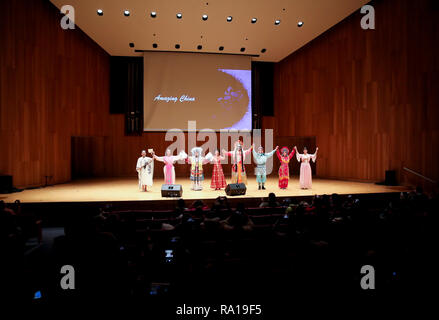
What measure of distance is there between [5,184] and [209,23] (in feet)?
23.2

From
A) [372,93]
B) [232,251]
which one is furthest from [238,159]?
[232,251]

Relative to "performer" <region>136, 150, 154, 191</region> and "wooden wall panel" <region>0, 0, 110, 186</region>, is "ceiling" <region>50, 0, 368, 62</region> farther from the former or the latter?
"performer" <region>136, 150, 154, 191</region>

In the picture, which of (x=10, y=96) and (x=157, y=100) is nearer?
(x=10, y=96)

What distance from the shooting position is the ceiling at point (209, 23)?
8.12m

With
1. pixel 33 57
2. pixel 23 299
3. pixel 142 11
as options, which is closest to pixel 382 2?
pixel 142 11

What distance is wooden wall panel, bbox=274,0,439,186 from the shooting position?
7.29 metres

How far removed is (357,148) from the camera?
30.6ft

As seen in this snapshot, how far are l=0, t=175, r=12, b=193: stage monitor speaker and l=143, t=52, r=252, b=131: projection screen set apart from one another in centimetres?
532

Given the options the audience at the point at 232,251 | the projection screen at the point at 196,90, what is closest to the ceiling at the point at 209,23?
the projection screen at the point at 196,90

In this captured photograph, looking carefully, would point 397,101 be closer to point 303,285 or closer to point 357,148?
point 357,148

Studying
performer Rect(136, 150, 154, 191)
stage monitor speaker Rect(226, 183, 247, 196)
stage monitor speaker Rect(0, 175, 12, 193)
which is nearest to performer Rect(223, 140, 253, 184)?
stage monitor speaker Rect(226, 183, 247, 196)

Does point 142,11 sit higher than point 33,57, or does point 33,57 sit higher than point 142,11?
point 142,11

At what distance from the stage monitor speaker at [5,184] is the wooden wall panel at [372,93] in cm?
946
